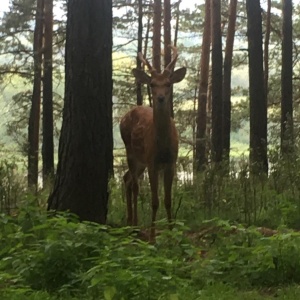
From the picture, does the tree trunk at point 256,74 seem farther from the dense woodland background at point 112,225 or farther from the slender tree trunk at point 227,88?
the dense woodland background at point 112,225

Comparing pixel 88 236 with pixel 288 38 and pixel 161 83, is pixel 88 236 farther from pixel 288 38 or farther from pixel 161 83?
pixel 288 38

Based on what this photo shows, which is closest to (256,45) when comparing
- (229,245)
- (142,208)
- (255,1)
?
(255,1)

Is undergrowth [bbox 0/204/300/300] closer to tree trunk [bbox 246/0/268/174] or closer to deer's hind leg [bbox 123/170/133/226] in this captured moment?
deer's hind leg [bbox 123/170/133/226]

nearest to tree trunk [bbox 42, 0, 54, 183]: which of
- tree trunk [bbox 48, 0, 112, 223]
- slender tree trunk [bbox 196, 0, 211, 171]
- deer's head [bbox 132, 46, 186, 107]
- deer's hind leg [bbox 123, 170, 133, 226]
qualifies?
slender tree trunk [bbox 196, 0, 211, 171]

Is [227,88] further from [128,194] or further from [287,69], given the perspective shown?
[128,194]

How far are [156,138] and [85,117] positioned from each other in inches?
58.9

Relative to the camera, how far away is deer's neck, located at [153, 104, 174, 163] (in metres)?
8.29

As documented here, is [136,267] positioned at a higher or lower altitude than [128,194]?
lower

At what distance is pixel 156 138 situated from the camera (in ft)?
Answer: 27.7

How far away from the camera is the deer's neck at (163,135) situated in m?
8.29

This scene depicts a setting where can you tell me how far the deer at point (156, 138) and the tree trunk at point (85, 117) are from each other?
3.26 feet

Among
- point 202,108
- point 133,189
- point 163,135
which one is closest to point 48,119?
point 202,108

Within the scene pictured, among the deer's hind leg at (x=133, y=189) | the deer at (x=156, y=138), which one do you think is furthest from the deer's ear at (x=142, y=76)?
the deer's hind leg at (x=133, y=189)

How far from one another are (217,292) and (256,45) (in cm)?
1083
